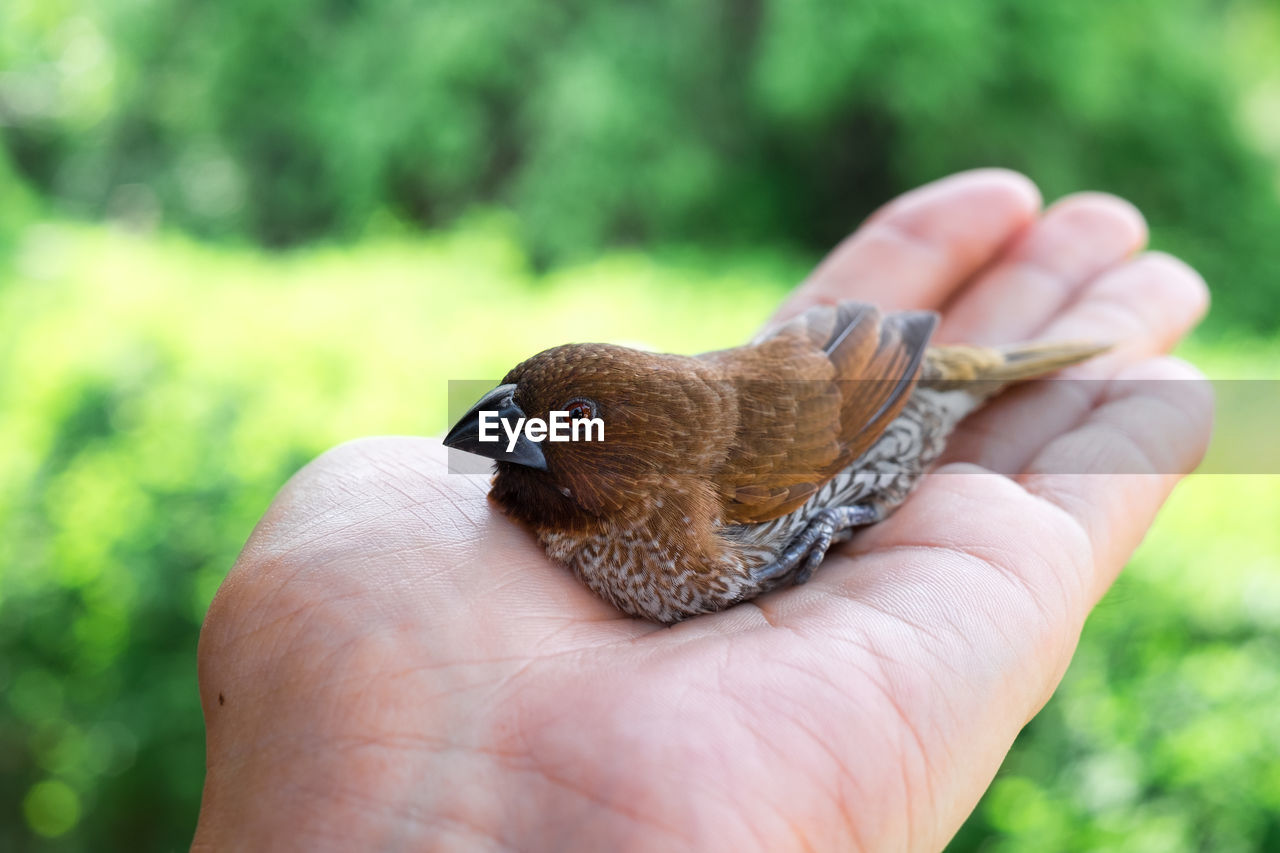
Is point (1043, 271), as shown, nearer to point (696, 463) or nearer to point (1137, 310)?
point (1137, 310)

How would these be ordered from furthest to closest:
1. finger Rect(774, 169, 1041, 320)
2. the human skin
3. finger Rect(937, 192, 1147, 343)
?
finger Rect(774, 169, 1041, 320) → finger Rect(937, 192, 1147, 343) → the human skin

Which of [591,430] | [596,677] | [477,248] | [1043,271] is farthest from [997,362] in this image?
[477,248]

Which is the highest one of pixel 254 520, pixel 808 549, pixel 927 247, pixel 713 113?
pixel 713 113

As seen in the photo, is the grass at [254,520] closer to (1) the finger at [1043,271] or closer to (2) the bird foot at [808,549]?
(1) the finger at [1043,271]

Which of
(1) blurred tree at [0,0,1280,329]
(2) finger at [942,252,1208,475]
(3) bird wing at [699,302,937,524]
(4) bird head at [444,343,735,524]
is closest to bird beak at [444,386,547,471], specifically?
(4) bird head at [444,343,735,524]

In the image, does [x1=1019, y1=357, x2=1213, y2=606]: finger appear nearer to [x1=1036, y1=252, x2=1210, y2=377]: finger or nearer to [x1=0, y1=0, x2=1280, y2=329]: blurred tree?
[x1=1036, y1=252, x2=1210, y2=377]: finger

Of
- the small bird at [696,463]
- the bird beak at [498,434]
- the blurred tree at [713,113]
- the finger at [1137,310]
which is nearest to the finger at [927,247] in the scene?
the finger at [1137,310]
